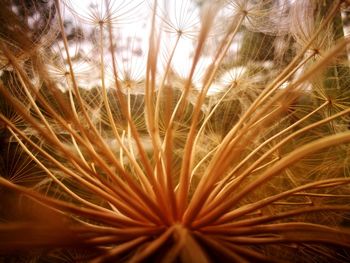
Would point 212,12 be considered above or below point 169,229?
above

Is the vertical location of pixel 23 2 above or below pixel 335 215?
above

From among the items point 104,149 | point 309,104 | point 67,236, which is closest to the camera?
point 67,236

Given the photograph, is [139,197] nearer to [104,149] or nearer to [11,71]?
[104,149]

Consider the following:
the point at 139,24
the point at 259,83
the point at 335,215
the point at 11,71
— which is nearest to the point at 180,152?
the point at 259,83

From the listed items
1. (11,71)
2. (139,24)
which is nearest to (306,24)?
(139,24)

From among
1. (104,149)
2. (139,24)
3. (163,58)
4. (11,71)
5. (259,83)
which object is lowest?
(104,149)

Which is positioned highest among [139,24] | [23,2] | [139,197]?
[23,2]

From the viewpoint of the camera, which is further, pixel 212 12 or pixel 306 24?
pixel 306 24

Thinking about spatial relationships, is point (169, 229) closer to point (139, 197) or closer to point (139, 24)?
point (139, 197)

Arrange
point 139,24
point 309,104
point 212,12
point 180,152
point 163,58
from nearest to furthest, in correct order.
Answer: point 212,12
point 163,58
point 139,24
point 309,104
point 180,152
